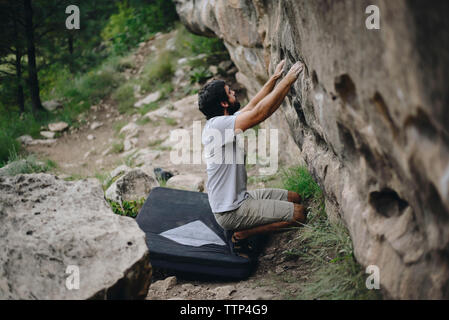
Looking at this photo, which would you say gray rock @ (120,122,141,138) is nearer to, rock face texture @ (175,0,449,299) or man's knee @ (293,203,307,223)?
man's knee @ (293,203,307,223)

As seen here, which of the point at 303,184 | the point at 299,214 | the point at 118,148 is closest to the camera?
the point at 299,214

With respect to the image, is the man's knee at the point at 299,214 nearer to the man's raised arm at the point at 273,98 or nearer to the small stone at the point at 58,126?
the man's raised arm at the point at 273,98

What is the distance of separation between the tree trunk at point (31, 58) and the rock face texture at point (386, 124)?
769 centimetres

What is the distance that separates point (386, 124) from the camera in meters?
1.99

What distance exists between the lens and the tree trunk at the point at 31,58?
8.91m

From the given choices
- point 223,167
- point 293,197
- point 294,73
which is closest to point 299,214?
point 293,197

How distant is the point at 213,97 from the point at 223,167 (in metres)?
0.65

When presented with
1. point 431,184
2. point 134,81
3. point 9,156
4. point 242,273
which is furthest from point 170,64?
point 431,184

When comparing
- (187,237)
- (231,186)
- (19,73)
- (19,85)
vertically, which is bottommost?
(187,237)

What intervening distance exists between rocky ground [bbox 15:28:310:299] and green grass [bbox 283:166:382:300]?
0.15m

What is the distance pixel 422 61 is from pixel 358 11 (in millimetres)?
573

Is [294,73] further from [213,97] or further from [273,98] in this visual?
[213,97]

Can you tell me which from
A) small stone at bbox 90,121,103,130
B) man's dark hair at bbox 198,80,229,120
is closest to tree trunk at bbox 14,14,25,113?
small stone at bbox 90,121,103,130

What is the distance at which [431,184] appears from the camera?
1797mm
